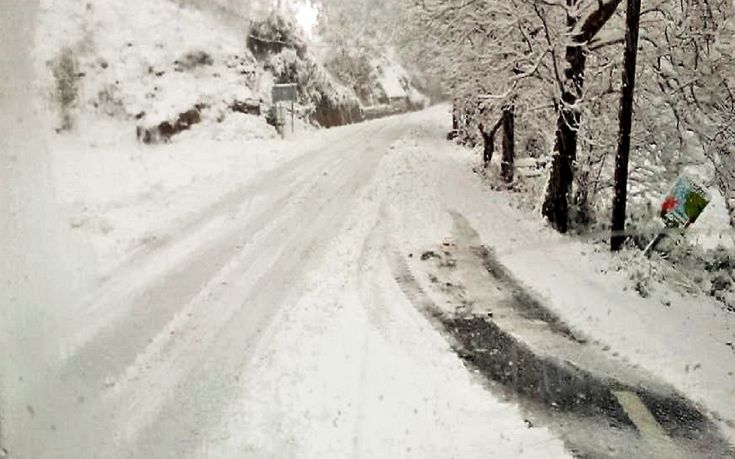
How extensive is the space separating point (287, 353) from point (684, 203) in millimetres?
8845

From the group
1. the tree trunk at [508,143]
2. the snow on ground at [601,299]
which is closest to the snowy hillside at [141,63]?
the snow on ground at [601,299]

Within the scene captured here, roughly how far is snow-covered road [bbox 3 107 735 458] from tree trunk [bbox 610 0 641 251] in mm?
1005

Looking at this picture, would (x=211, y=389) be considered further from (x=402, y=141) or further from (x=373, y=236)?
(x=402, y=141)

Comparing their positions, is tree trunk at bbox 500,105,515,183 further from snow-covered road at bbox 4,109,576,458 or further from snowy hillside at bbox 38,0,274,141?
snowy hillside at bbox 38,0,274,141

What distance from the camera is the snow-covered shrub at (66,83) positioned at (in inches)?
899

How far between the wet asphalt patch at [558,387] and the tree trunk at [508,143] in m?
11.8

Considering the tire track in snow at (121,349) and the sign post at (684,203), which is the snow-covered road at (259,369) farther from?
the sign post at (684,203)

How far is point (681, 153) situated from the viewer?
14750 mm

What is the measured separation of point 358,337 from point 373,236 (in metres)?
5.19

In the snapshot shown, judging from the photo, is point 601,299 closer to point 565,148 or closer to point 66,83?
point 565,148

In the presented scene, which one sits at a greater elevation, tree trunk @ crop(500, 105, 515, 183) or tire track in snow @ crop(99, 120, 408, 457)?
tree trunk @ crop(500, 105, 515, 183)

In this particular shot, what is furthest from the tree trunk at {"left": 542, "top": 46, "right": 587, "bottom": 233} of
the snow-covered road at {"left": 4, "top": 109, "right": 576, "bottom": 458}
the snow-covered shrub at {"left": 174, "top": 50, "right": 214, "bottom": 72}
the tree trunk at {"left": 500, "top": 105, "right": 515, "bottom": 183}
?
the snow-covered shrub at {"left": 174, "top": 50, "right": 214, "bottom": 72}

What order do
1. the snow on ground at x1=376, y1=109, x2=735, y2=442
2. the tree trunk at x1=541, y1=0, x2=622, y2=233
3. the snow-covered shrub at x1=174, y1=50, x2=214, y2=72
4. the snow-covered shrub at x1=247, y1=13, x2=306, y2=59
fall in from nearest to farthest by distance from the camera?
1. the snow on ground at x1=376, y1=109, x2=735, y2=442
2. the tree trunk at x1=541, y1=0, x2=622, y2=233
3. the snow-covered shrub at x1=174, y1=50, x2=214, y2=72
4. the snow-covered shrub at x1=247, y1=13, x2=306, y2=59

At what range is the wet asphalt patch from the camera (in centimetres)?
659
